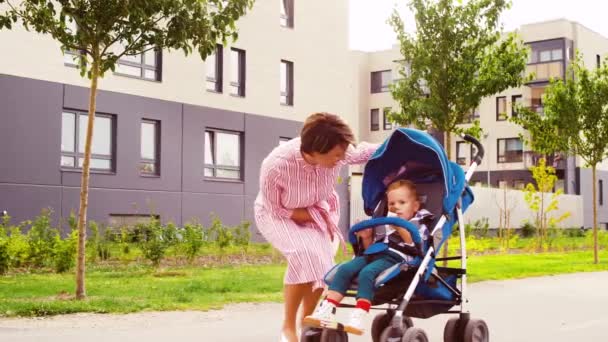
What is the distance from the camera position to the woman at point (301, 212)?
5906 mm

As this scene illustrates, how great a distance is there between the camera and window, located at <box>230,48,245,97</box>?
2947 cm

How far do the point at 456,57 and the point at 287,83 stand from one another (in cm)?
1606

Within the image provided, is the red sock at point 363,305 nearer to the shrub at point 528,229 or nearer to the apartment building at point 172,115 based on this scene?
the apartment building at point 172,115

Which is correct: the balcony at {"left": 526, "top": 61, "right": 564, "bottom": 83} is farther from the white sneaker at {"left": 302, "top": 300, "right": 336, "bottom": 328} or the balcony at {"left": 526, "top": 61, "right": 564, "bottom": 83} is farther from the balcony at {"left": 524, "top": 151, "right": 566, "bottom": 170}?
the white sneaker at {"left": 302, "top": 300, "right": 336, "bottom": 328}

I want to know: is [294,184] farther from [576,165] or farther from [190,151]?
[576,165]

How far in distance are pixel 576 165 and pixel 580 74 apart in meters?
32.2

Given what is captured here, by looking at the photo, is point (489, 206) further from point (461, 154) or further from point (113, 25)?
point (113, 25)

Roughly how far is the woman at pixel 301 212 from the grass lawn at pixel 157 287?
13.6ft

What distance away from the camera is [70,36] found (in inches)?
429

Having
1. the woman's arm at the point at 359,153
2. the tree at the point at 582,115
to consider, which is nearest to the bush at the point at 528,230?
the tree at the point at 582,115

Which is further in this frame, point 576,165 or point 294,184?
point 576,165

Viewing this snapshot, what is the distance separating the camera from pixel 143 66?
26.3 m

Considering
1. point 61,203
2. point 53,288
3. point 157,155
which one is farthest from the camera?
point 157,155

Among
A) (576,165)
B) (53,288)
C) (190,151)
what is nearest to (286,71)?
(190,151)
